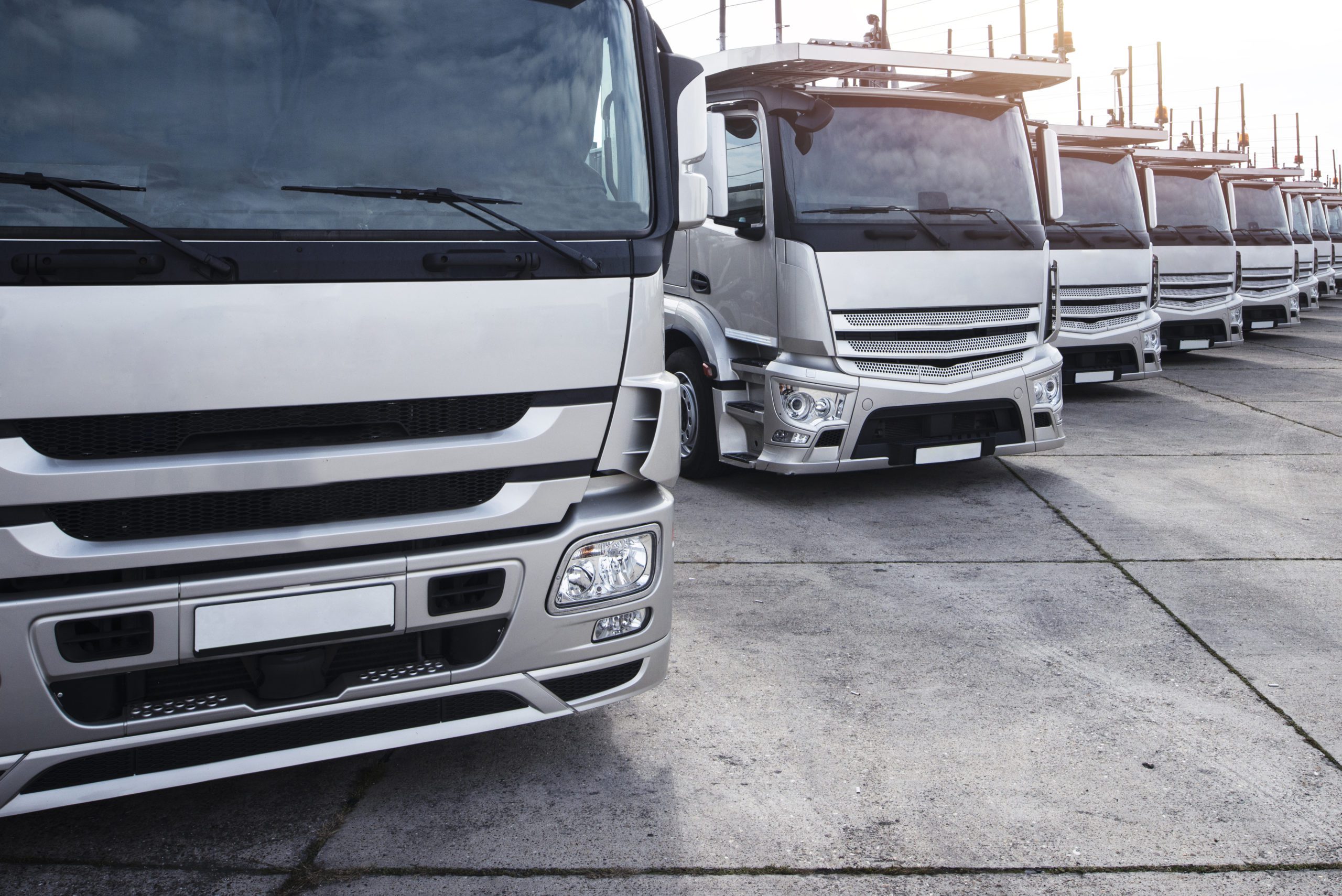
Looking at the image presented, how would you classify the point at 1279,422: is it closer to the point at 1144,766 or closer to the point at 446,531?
the point at 1144,766

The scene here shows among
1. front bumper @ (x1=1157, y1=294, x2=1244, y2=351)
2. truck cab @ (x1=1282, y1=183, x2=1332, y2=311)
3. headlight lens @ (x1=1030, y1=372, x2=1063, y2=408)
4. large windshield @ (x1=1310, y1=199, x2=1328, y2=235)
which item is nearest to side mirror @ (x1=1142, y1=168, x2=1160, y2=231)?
front bumper @ (x1=1157, y1=294, x2=1244, y2=351)

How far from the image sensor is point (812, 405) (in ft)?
21.8

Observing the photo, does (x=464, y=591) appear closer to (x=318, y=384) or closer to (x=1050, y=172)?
(x=318, y=384)

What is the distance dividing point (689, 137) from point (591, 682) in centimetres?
162

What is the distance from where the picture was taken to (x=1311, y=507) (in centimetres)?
702

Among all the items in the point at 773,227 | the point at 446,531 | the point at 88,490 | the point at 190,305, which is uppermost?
the point at 773,227

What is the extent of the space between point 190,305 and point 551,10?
131cm

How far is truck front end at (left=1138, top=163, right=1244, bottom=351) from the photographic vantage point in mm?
13203

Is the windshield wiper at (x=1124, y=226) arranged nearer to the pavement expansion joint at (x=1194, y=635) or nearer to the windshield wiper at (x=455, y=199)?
the pavement expansion joint at (x=1194, y=635)

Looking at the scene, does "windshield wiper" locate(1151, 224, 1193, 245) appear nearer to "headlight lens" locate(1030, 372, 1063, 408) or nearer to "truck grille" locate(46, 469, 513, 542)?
"headlight lens" locate(1030, 372, 1063, 408)

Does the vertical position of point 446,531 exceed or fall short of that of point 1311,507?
it exceeds it

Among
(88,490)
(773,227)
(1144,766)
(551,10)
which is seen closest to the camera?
Answer: (88,490)

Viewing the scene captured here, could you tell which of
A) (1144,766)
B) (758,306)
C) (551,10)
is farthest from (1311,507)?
(551,10)

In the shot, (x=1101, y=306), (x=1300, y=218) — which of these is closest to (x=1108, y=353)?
(x=1101, y=306)
